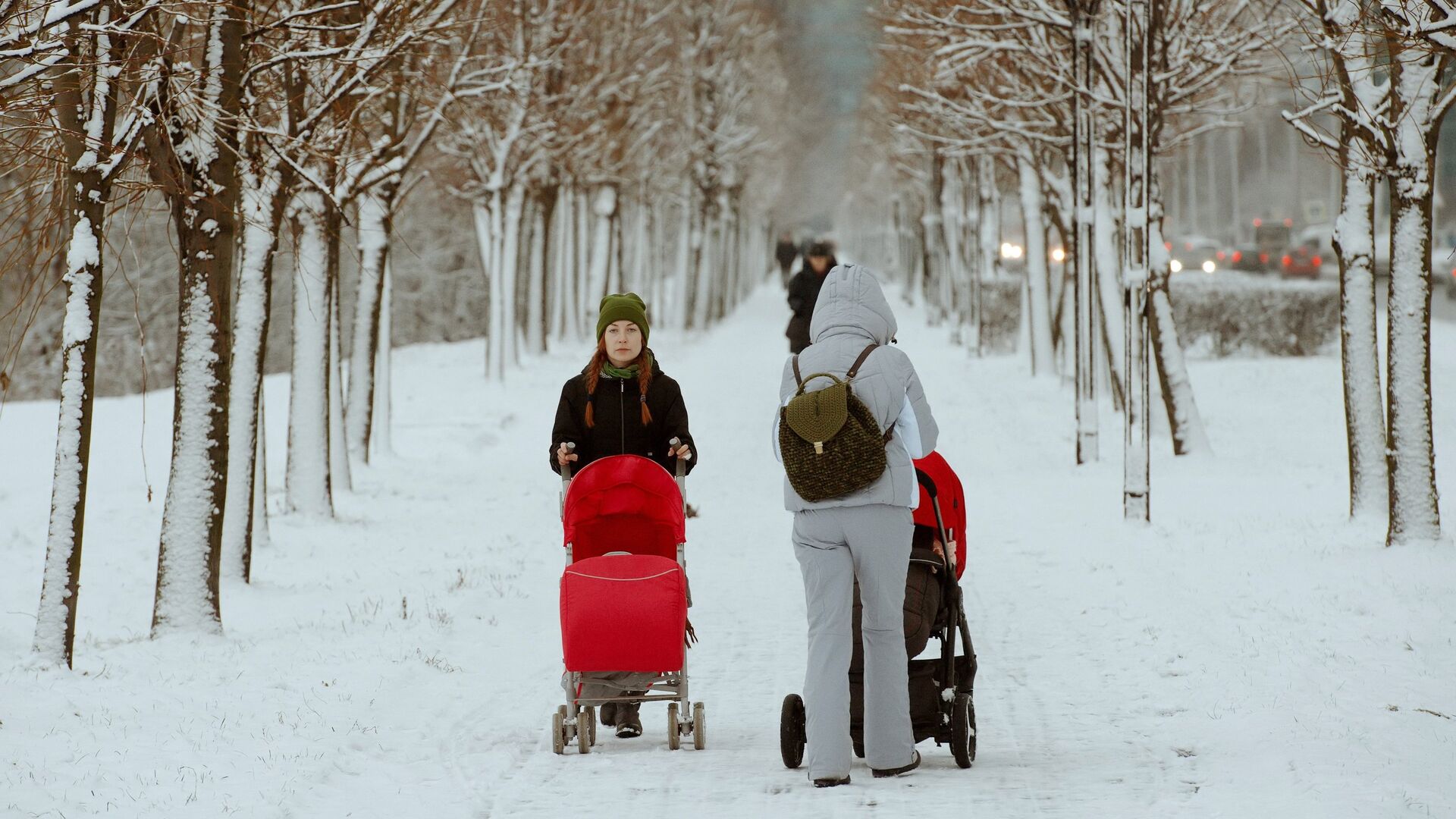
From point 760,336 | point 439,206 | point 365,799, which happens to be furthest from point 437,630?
point 439,206

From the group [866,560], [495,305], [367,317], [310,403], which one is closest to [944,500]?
[866,560]

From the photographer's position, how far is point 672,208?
61.7 meters

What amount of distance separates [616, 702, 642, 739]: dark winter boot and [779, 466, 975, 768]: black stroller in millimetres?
881

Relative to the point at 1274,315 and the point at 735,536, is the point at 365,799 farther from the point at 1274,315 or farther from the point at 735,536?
the point at 1274,315

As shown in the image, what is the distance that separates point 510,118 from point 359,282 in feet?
37.3

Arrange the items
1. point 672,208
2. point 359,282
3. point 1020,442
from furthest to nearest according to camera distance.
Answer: point 672,208 → point 1020,442 → point 359,282

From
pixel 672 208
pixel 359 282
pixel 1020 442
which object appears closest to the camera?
pixel 359 282

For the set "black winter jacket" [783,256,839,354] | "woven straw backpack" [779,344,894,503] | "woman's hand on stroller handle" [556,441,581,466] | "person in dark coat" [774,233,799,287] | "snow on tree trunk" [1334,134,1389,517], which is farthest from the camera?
"person in dark coat" [774,233,799,287]

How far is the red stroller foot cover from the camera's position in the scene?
251 inches

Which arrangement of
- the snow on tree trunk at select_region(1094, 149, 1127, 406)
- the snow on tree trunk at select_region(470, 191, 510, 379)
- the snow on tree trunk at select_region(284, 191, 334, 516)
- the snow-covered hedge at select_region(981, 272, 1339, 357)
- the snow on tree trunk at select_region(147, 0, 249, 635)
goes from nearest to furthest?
the snow on tree trunk at select_region(147, 0, 249, 635)
the snow on tree trunk at select_region(284, 191, 334, 516)
the snow on tree trunk at select_region(1094, 149, 1127, 406)
the snow-covered hedge at select_region(981, 272, 1339, 357)
the snow on tree trunk at select_region(470, 191, 510, 379)

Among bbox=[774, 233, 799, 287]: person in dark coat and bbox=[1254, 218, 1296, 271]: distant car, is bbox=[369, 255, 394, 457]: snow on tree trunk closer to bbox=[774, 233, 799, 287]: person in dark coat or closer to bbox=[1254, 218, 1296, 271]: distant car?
bbox=[774, 233, 799, 287]: person in dark coat

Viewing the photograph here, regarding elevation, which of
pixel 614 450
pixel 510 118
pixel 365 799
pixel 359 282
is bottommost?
pixel 365 799

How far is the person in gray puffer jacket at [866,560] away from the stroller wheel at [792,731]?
124 millimetres

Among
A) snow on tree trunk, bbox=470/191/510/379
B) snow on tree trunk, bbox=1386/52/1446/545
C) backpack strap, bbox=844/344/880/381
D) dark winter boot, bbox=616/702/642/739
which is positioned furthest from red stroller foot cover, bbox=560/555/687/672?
snow on tree trunk, bbox=470/191/510/379
